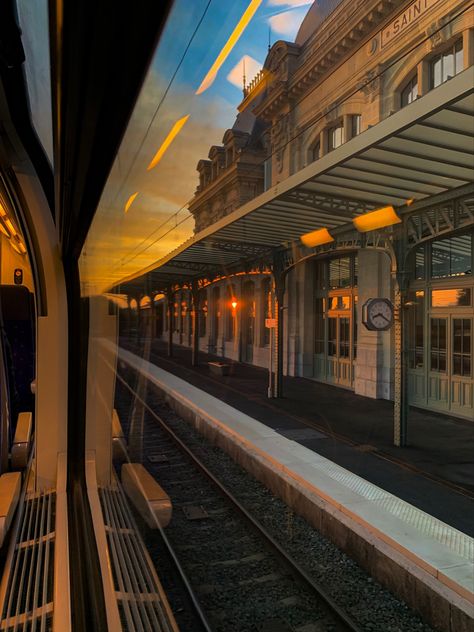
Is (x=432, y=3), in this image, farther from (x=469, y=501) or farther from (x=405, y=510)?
(x=469, y=501)

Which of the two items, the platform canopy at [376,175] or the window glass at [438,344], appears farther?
the window glass at [438,344]

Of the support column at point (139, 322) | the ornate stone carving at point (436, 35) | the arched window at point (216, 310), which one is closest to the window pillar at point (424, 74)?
the ornate stone carving at point (436, 35)

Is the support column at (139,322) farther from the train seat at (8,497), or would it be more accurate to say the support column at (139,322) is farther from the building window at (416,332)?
the building window at (416,332)

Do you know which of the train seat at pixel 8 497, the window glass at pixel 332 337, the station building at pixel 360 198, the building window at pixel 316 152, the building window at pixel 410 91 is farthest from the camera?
the window glass at pixel 332 337

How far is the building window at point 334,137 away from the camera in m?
8.95

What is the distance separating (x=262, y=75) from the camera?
1.38 meters

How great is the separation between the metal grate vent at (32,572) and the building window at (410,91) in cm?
508

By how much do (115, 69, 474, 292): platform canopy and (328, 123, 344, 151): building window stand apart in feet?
6.81

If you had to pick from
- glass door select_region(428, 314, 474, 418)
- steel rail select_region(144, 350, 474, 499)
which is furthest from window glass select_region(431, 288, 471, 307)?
steel rail select_region(144, 350, 474, 499)

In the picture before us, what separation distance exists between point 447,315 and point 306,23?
26.3 ft

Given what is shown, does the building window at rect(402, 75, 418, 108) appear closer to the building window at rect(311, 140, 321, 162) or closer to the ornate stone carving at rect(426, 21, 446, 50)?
the ornate stone carving at rect(426, 21, 446, 50)

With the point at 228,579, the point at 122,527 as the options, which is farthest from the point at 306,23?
the point at 228,579

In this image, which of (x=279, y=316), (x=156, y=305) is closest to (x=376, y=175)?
(x=156, y=305)

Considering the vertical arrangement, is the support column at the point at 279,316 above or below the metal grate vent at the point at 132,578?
above
